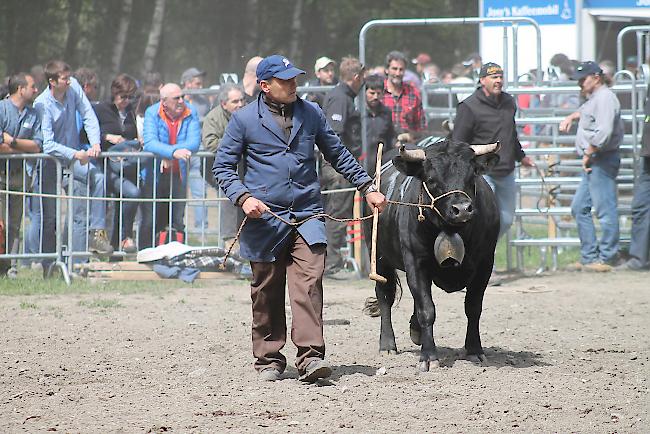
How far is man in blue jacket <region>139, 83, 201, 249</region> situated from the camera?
1499 cm

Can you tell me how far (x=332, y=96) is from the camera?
14594mm

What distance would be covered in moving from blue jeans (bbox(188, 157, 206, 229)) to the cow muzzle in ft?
21.7

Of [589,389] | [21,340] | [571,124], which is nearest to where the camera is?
[589,389]

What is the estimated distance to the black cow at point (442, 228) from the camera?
29.0ft

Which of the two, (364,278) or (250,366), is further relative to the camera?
(364,278)

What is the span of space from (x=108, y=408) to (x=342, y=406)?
4.44 ft

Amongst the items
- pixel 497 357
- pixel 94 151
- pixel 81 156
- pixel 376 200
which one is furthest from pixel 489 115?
pixel 376 200

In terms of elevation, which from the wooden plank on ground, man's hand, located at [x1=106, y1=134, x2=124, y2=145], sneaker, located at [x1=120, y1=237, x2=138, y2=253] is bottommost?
the wooden plank on ground

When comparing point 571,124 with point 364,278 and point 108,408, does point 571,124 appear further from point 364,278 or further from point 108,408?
point 108,408

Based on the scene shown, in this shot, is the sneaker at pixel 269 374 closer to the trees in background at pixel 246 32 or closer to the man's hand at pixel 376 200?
the man's hand at pixel 376 200

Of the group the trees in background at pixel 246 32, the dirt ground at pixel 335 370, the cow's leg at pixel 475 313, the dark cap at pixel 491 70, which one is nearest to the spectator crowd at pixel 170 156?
the dark cap at pixel 491 70

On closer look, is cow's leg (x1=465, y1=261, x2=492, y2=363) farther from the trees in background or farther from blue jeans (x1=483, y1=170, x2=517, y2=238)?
the trees in background

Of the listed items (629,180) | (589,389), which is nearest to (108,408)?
(589,389)

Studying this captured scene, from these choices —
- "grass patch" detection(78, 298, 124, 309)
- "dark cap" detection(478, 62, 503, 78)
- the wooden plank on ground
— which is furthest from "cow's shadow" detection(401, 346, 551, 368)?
the wooden plank on ground
